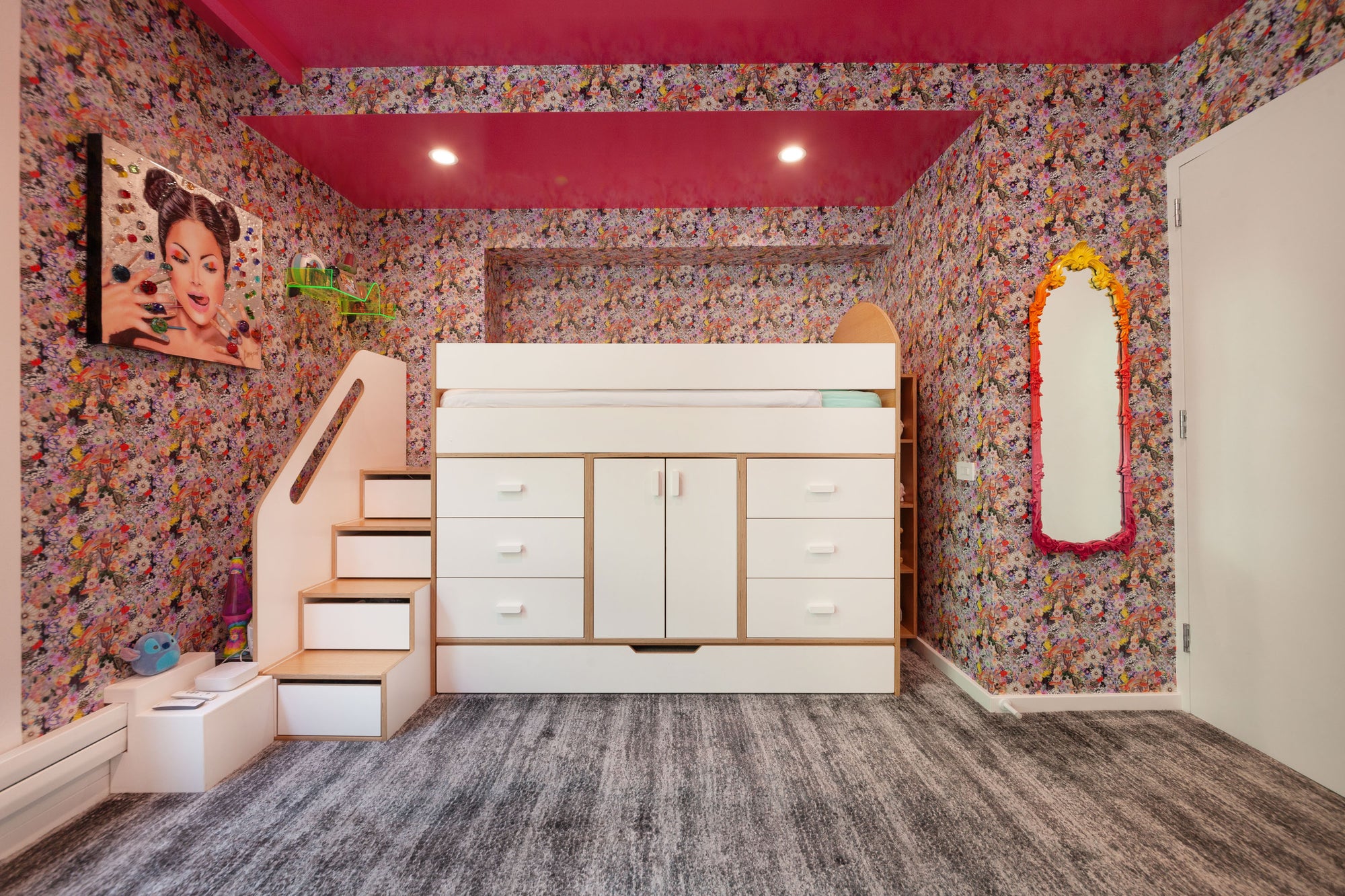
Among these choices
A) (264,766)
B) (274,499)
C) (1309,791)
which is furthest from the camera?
(274,499)

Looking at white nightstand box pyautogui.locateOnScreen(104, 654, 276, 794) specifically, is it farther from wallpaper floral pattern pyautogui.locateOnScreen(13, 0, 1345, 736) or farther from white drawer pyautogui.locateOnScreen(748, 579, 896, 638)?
white drawer pyautogui.locateOnScreen(748, 579, 896, 638)

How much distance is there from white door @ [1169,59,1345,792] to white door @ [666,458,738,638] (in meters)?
1.79

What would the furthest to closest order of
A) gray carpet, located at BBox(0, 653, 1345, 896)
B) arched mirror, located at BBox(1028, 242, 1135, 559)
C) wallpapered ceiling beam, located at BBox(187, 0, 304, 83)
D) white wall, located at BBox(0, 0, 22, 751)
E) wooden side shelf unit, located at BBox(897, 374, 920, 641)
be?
wooden side shelf unit, located at BBox(897, 374, 920, 641) → arched mirror, located at BBox(1028, 242, 1135, 559) → wallpapered ceiling beam, located at BBox(187, 0, 304, 83) → white wall, located at BBox(0, 0, 22, 751) → gray carpet, located at BBox(0, 653, 1345, 896)

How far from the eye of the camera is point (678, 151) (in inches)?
99.9

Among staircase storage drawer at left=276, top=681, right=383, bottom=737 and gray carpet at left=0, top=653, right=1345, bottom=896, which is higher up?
staircase storage drawer at left=276, top=681, right=383, bottom=737

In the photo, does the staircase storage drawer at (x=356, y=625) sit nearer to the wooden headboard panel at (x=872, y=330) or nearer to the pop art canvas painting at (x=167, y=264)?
the pop art canvas painting at (x=167, y=264)

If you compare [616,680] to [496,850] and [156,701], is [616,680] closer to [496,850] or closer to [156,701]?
[496,850]

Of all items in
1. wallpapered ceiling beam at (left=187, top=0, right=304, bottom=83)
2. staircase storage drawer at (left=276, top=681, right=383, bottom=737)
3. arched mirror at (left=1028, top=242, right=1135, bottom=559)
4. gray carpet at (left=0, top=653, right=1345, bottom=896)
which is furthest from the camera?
arched mirror at (left=1028, top=242, right=1135, bottom=559)

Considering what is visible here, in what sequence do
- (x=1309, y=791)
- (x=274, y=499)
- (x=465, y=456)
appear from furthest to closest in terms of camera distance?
(x=465, y=456), (x=274, y=499), (x=1309, y=791)

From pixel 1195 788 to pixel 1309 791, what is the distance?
324mm

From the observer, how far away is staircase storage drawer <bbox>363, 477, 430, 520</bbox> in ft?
8.74

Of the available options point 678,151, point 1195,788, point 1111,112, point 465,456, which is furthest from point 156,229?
point 1195,788

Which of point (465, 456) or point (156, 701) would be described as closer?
point (156, 701)

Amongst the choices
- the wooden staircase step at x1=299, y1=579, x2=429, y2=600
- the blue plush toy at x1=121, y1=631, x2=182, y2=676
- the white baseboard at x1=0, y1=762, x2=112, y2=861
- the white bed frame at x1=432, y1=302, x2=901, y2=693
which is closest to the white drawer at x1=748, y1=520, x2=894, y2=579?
the white bed frame at x1=432, y1=302, x2=901, y2=693
